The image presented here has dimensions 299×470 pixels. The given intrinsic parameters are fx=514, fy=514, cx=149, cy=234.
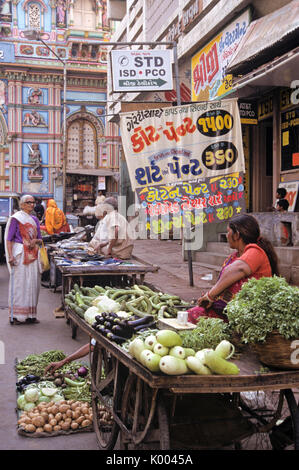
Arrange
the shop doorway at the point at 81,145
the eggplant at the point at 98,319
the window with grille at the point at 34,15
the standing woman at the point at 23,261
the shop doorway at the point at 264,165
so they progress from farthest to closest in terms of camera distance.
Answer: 1. the shop doorway at the point at 81,145
2. the window with grille at the point at 34,15
3. the shop doorway at the point at 264,165
4. the standing woman at the point at 23,261
5. the eggplant at the point at 98,319

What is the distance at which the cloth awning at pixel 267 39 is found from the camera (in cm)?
848

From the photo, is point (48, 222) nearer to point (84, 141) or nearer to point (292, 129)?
point (292, 129)

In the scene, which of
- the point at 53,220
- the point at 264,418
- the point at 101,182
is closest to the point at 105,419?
the point at 264,418

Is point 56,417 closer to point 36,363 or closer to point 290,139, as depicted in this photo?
point 36,363

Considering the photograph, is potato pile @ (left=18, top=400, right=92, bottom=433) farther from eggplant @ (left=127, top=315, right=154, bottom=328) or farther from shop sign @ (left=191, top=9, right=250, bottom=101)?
shop sign @ (left=191, top=9, right=250, bottom=101)

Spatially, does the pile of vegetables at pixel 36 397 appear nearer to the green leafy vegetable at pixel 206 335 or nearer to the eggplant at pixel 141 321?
the eggplant at pixel 141 321

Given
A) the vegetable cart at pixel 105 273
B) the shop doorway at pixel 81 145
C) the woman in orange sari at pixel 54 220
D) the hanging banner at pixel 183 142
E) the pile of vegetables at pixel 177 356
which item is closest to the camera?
the pile of vegetables at pixel 177 356

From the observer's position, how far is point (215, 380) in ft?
9.00

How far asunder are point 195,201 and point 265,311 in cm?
508

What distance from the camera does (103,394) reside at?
4.03m

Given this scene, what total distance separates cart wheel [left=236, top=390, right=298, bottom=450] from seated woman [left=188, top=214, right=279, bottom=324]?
728 millimetres

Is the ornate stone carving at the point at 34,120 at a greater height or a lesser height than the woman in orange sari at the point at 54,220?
greater

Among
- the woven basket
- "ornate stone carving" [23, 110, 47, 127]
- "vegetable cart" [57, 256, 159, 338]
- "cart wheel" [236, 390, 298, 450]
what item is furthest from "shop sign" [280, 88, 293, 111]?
"ornate stone carving" [23, 110, 47, 127]

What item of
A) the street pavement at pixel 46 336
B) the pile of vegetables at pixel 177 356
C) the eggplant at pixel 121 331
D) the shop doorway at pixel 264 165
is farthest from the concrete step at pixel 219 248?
the pile of vegetables at pixel 177 356
